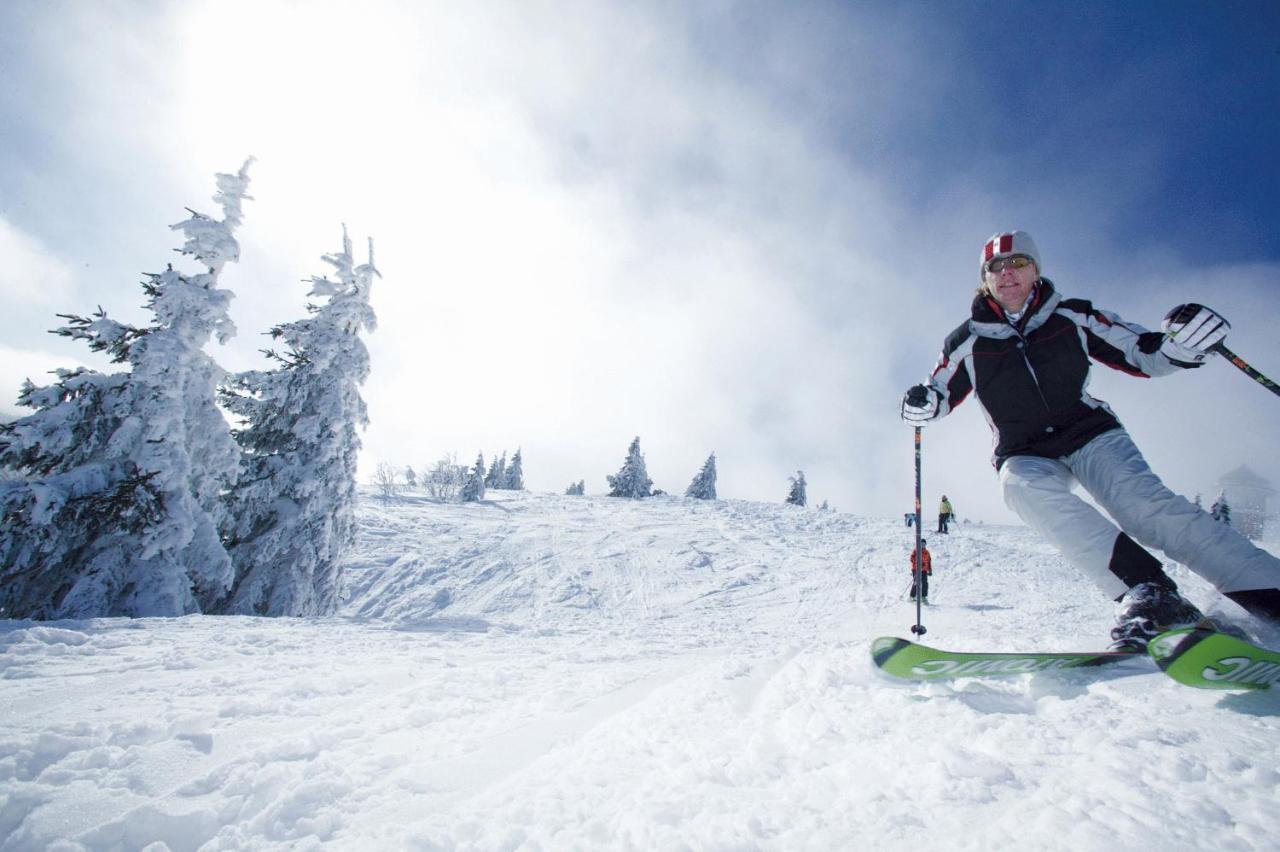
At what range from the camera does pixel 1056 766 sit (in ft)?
5.24

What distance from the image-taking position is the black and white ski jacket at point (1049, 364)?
331 cm

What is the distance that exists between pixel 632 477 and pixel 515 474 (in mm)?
20734

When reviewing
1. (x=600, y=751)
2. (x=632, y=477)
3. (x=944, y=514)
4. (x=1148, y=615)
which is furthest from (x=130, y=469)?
(x=632, y=477)

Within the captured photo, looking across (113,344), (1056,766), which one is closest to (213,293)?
(113,344)

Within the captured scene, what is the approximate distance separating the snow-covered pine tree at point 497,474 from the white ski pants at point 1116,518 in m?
63.8

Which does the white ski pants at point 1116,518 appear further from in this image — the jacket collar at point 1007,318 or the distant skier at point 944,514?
the distant skier at point 944,514

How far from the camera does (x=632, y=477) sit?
159 ft

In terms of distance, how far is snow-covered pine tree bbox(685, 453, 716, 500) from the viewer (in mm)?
49188

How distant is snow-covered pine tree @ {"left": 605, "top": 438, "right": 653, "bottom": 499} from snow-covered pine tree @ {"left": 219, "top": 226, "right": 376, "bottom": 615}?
34.8 meters

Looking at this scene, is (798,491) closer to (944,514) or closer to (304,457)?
(944,514)

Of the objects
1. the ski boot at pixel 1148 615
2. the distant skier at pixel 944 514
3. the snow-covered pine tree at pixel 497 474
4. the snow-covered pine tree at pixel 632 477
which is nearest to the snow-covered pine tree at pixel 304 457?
the ski boot at pixel 1148 615

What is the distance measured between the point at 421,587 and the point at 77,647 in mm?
11683

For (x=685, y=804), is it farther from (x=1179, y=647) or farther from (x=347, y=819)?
(x=1179, y=647)

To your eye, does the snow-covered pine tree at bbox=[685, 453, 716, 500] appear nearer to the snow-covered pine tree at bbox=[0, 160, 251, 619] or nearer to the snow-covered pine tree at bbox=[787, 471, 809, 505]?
the snow-covered pine tree at bbox=[787, 471, 809, 505]
